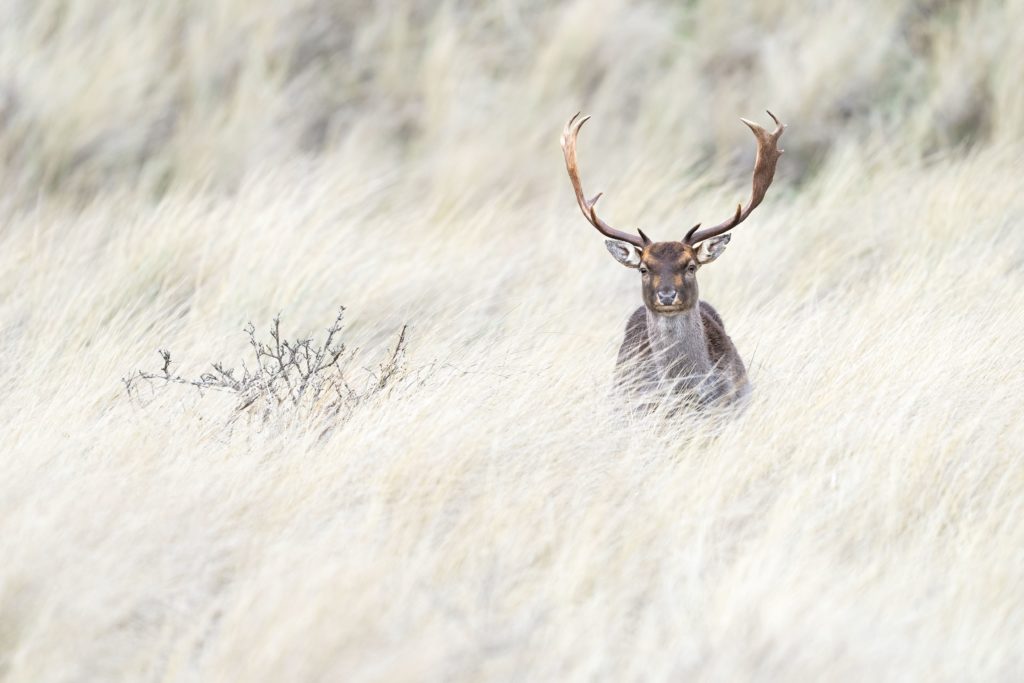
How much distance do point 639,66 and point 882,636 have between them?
18.6 ft

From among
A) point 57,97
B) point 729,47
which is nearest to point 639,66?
point 729,47

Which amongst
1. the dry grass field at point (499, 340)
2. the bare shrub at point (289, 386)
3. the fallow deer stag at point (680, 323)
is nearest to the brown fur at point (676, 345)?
the fallow deer stag at point (680, 323)

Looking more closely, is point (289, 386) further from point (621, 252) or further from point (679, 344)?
point (679, 344)

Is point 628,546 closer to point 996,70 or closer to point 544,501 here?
point 544,501

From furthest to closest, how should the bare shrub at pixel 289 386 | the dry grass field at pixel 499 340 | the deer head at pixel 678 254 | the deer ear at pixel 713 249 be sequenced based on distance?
the deer ear at pixel 713 249
the deer head at pixel 678 254
the bare shrub at pixel 289 386
the dry grass field at pixel 499 340

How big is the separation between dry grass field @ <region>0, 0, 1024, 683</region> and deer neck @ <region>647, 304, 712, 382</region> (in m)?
0.25

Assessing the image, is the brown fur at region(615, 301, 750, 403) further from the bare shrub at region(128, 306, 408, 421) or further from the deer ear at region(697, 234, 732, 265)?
the bare shrub at region(128, 306, 408, 421)

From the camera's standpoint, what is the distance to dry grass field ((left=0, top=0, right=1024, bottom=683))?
300 centimetres

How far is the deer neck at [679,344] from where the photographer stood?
4.80 meters

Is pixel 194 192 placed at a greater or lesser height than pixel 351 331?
greater

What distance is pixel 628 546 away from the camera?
11.0ft

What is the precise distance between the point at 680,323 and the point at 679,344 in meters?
0.07

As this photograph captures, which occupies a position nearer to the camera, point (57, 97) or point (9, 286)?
point (9, 286)

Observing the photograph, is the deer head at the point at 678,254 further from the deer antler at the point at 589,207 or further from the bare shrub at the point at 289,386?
the bare shrub at the point at 289,386
